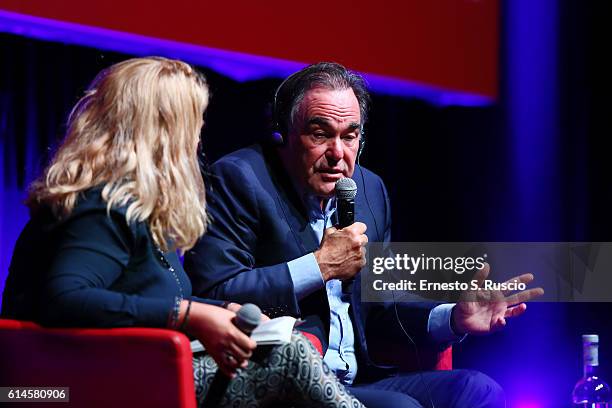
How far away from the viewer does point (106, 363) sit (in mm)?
1632

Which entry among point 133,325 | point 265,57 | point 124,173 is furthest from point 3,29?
point 133,325

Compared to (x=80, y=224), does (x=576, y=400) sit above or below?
below

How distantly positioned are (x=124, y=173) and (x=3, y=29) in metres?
1.32

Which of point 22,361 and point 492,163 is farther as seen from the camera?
point 492,163


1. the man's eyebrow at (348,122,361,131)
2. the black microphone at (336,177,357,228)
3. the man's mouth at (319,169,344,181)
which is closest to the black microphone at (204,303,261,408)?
the black microphone at (336,177,357,228)

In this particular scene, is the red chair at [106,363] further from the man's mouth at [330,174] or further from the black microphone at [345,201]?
the man's mouth at [330,174]

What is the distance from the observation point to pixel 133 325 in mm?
1639

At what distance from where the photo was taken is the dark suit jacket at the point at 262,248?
7.23ft

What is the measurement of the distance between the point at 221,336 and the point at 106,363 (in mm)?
211

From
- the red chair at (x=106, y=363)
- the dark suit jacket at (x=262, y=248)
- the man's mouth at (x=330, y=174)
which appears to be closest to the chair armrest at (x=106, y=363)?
the red chair at (x=106, y=363)

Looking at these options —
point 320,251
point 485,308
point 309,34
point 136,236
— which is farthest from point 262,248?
point 309,34

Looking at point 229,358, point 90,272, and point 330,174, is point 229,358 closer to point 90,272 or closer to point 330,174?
point 90,272

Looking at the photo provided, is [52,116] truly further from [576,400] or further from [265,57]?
[576,400]

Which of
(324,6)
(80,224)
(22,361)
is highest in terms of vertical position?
(324,6)
